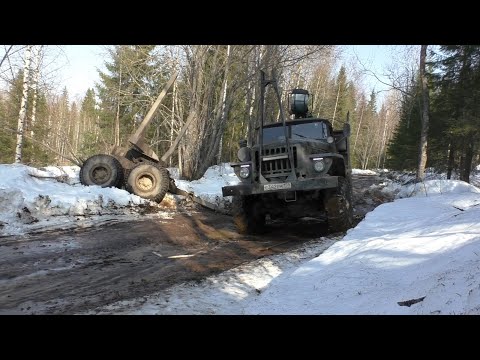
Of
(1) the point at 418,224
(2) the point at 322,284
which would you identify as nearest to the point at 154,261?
(2) the point at 322,284

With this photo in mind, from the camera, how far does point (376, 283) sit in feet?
12.8

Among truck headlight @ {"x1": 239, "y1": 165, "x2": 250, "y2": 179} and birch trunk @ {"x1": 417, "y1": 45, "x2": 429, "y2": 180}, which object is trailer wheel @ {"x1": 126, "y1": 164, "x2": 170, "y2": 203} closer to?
truck headlight @ {"x1": 239, "y1": 165, "x2": 250, "y2": 179}

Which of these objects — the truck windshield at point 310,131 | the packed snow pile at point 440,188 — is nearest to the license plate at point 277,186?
the truck windshield at point 310,131

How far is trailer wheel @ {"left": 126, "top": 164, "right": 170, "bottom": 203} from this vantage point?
10676 millimetres

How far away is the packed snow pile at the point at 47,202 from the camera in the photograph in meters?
7.63

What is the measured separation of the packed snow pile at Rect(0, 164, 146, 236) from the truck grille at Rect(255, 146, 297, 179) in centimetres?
365

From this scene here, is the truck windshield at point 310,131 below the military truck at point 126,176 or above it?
above

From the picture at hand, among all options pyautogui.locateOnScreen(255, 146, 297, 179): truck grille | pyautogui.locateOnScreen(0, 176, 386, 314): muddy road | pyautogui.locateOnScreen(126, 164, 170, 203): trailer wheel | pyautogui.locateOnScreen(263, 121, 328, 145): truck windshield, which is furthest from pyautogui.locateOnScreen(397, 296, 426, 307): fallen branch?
pyautogui.locateOnScreen(126, 164, 170, 203): trailer wheel

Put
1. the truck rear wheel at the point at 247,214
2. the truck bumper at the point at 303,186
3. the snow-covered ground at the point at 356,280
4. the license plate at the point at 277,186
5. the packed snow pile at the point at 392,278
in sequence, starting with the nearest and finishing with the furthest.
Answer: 1. the packed snow pile at the point at 392,278
2. the snow-covered ground at the point at 356,280
3. the truck bumper at the point at 303,186
4. the license plate at the point at 277,186
5. the truck rear wheel at the point at 247,214

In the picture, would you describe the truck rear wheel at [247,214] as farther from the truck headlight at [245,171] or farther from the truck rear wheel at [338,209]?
the truck rear wheel at [338,209]

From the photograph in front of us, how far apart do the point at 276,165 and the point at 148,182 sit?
14.1ft

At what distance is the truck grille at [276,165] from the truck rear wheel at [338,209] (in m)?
0.95

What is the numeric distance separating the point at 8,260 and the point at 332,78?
1770 inches
